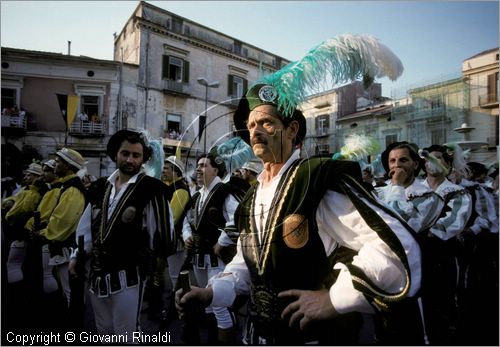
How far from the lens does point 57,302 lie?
4.92 m

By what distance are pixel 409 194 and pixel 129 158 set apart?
2995 millimetres

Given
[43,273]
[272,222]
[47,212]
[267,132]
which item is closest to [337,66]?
[267,132]

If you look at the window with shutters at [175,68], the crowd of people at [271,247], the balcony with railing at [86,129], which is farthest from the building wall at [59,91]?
the crowd of people at [271,247]

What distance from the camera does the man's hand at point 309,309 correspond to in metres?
1.28

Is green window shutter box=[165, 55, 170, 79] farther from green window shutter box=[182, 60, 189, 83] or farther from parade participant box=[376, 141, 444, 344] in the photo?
parade participant box=[376, 141, 444, 344]

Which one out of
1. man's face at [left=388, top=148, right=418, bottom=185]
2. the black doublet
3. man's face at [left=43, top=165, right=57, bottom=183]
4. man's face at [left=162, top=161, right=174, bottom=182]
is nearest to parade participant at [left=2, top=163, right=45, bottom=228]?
man's face at [left=43, top=165, right=57, bottom=183]

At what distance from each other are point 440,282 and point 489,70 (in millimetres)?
21553

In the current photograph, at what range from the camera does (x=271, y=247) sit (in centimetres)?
160

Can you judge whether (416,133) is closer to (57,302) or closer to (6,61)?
(57,302)

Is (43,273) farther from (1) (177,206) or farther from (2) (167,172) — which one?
(2) (167,172)

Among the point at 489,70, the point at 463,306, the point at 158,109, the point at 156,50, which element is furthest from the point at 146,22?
the point at 489,70

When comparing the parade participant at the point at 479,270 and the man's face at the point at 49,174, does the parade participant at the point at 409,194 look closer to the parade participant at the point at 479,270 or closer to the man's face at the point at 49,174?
the parade participant at the point at 479,270

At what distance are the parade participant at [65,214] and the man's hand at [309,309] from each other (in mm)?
3385

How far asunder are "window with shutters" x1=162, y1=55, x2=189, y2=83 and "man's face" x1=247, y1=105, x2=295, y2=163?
53.6ft
